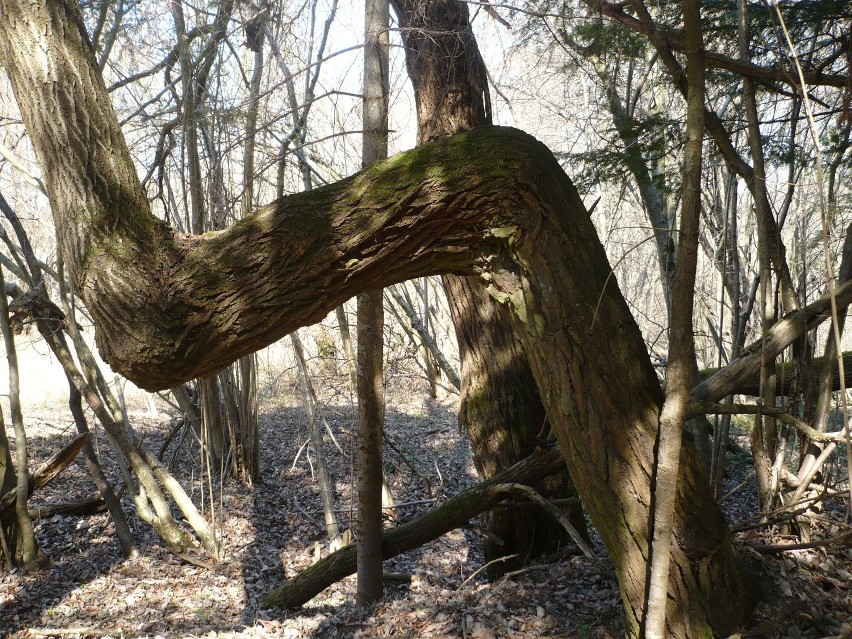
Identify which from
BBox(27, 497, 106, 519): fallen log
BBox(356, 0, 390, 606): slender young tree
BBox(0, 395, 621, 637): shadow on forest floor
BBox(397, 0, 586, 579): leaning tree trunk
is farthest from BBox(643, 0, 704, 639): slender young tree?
BBox(27, 497, 106, 519): fallen log

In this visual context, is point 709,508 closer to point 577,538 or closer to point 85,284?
point 577,538

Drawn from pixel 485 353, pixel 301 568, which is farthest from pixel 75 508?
pixel 485 353

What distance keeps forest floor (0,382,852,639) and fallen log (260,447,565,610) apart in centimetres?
15

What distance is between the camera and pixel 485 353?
14.2 ft

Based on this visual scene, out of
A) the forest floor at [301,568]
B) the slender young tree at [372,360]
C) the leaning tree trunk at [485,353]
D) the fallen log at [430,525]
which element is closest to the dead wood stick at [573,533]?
the forest floor at [301,568]

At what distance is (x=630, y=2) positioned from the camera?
9.52ft

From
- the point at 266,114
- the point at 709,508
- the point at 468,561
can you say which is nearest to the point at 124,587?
the point at 468,561

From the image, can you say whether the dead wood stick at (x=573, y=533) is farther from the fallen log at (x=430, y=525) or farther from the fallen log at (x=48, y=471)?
the fallen log at (x=48, y=471)

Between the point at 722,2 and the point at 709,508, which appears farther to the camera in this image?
the point at 722,2

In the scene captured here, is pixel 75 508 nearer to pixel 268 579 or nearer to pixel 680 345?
pixel 268 579

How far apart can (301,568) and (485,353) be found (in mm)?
3063

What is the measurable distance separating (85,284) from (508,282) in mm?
1669

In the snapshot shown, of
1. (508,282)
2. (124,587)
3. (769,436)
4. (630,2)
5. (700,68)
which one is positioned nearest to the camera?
(700,68)

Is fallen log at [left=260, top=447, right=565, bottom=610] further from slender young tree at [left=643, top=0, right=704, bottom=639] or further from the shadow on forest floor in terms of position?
slender young tree at [left=643, top=0, right=704, bottom=639]
